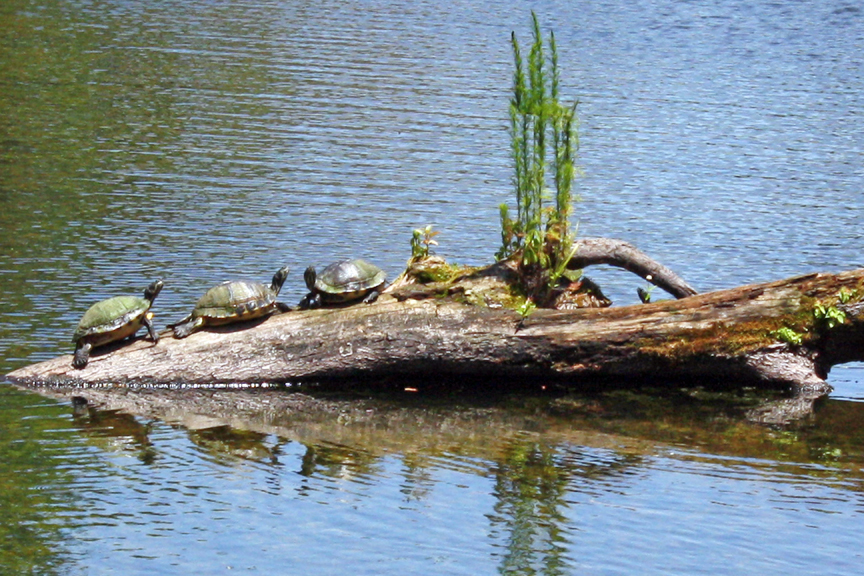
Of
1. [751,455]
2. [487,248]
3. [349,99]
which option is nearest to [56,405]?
[751,455]

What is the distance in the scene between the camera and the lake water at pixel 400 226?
25.2 ft

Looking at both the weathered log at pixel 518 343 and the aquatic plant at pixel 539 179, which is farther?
the aquatic plant at pixel 539 179

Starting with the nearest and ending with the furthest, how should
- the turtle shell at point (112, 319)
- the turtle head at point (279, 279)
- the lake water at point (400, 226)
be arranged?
1. the lake water at point (400, 226)
2. the turtle shell at point (112, 319)
3. the turtle head at point (279, 279)

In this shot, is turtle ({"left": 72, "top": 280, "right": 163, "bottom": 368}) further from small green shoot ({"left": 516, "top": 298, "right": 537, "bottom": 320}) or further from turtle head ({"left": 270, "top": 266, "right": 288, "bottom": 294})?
small green shoot ({"left": 516, "top": 298, "right": 537, "bottom": 320})

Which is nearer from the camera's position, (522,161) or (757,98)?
(522,161)

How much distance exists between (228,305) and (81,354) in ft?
4.30

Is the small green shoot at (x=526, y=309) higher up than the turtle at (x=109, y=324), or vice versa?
the small green shoot at (x=526, y=309)

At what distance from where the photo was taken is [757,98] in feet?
80.5

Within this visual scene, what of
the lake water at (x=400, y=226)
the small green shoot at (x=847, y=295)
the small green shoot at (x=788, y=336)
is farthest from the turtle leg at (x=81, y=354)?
the small green shoot at (x=847, y=295)

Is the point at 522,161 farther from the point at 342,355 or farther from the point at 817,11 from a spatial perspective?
the point at 817,11

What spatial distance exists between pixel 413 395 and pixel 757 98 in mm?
15979

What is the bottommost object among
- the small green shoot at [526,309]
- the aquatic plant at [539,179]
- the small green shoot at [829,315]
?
the small green shoot at [526,309]

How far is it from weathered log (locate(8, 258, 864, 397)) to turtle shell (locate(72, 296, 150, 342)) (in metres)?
0.22

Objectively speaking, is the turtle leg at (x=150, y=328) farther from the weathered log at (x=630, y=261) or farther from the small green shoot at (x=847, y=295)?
the small green shoot at (x=847, y=295)
